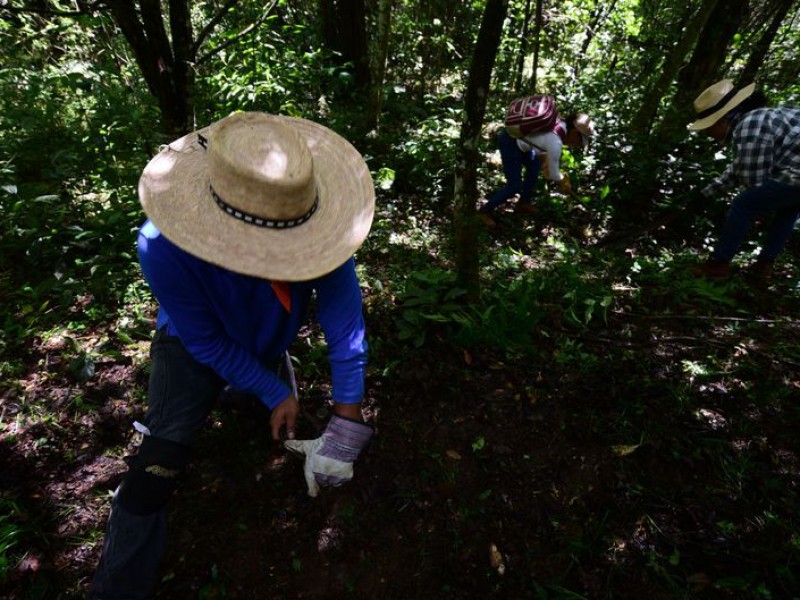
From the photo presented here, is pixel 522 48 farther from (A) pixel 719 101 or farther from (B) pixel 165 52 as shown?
(B) pixel 165 52

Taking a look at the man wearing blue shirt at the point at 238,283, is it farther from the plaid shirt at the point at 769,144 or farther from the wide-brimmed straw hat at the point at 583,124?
the wide-brimmed straw hat at the point at 583,124

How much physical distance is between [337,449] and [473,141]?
1.96 metres

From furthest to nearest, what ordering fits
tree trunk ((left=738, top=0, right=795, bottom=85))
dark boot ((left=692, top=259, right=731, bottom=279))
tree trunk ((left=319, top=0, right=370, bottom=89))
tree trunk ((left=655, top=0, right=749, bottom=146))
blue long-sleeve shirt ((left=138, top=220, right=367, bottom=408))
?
tree trunk ((left=319, top=0, right=370, bottom=89)), tree trunk ((left=738, top=0, right=795, bottom=85)), tree trunk ((left=655, top=0, right=749, bottom=146)), dark boot ((left=692, top=259, right=731, bottom=279)), blue long-sleeve shirt ((left=138, top=220, right=367, bottom=408))

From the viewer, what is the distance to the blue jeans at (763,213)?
3594mm

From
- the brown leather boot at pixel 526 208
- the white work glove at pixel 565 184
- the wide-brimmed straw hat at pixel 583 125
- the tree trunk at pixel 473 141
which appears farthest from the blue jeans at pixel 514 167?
the tree trunk at pixel 473 141

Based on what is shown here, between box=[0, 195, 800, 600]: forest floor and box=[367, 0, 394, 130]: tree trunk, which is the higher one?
box=[367, 0, 394, 130]: tree trunk

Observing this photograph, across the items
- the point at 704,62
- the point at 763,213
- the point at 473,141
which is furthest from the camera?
the point at 704,62

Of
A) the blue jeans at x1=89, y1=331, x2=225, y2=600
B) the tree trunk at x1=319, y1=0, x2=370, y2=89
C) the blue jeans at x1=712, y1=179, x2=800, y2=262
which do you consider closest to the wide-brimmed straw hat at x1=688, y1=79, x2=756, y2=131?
the blue jeans at x1=712, y1=179, x2=800, y2=262

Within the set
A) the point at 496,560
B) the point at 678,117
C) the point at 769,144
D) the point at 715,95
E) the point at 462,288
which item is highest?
the point at 715,95

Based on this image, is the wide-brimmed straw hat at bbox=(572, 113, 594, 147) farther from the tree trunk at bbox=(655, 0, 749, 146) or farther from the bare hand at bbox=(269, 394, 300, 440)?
the bare hand at bbox=(269, 394, 300, 440)

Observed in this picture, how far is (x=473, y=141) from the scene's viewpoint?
2703mm

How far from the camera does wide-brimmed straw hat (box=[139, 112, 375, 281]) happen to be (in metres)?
1.43

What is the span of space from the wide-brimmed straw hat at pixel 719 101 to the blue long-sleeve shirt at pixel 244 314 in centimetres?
344

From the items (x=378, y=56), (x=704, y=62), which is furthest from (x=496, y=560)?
(x=704, y=62)
